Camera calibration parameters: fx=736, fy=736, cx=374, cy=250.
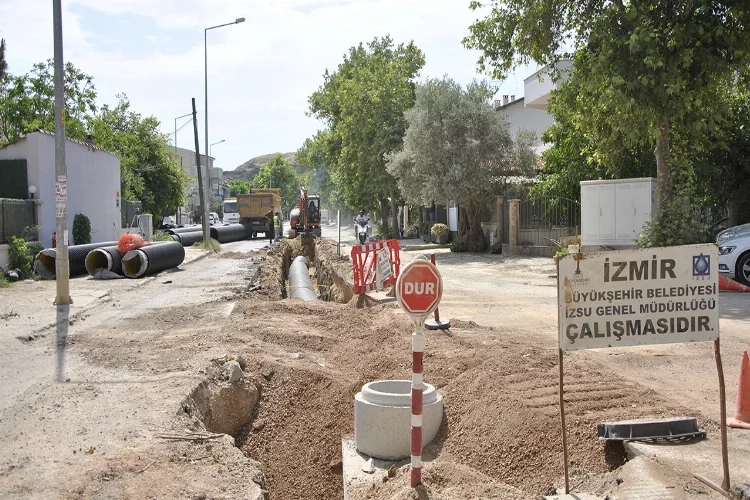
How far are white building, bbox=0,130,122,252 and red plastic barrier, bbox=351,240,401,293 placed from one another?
461 inches

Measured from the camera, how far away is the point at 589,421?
→ 5797 mm

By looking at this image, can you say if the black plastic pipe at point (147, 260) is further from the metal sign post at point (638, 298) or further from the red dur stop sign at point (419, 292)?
the metal sign post at point (638, 298)

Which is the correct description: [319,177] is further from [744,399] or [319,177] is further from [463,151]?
[744,399]

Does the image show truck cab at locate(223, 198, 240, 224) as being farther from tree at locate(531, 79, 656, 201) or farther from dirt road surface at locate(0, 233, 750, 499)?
dirt road surface at locate(0, 233, 750, 499)

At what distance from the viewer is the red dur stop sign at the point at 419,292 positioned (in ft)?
15.9

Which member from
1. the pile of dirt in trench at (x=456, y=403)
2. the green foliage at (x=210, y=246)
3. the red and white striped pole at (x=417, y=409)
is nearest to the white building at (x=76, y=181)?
the green foliage at (x=210, y=246)

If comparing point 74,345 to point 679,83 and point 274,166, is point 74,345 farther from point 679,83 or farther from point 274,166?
point 274,166

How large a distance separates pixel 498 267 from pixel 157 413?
17331 millimetres

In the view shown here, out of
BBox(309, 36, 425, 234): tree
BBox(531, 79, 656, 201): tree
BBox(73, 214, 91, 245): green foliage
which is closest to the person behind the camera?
BBox(531, 79, 656, 201): tree

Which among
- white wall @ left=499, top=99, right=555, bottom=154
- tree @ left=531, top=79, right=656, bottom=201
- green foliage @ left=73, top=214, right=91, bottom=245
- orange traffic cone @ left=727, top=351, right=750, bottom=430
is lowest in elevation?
orange traffic cone @ left=727, top=351, right=750, bottom=430

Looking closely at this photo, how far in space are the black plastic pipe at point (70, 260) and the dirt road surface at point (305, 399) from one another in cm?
647

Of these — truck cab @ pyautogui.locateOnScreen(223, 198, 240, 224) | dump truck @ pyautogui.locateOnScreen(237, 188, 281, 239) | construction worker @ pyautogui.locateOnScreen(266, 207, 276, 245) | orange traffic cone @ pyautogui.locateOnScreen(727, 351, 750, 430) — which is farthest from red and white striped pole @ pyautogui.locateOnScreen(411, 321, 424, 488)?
truck cab @ pyautogui.locateOnScreen(223, 198, 240, 224)

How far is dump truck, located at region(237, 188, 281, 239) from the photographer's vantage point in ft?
152

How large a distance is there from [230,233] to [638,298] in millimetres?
40719
